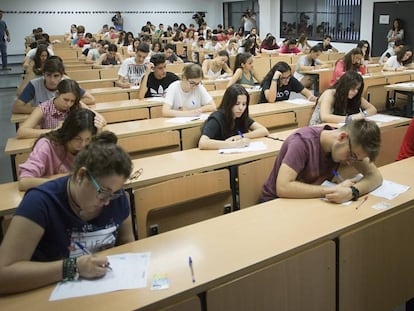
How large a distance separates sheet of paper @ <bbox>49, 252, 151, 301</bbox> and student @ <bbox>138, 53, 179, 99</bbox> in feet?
11.7

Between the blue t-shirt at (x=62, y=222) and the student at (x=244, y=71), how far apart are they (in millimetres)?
4125

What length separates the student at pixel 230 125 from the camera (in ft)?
9.80

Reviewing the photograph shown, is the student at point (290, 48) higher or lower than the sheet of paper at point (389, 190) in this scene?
higher

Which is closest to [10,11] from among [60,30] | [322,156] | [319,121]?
[60,30]

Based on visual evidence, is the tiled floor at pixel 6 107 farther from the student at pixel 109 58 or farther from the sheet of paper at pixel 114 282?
the sheet of paper at pixel 114 282

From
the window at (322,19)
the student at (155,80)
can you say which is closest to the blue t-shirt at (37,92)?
the student at (155,80)

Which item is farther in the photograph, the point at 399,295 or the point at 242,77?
the point at 242,77

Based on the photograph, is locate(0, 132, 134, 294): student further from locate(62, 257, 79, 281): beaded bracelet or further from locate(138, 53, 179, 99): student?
locate(138, 53, 179, 99): student

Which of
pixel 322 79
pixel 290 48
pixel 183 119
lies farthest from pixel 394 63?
pixel 183 119

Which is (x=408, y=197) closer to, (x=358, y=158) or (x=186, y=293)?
(x=358, y=158)

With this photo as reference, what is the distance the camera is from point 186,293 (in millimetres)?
1356

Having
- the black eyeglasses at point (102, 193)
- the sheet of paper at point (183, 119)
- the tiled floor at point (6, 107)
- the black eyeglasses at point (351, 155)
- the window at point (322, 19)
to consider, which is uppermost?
the window at point (322, 19)

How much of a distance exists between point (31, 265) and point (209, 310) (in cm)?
60

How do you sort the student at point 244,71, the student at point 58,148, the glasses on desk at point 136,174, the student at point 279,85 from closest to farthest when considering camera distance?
1. the student at point 58,148
2. the glasses on desk at point 136,174
3. the student at point 279,85
4. the student at point 244,71
